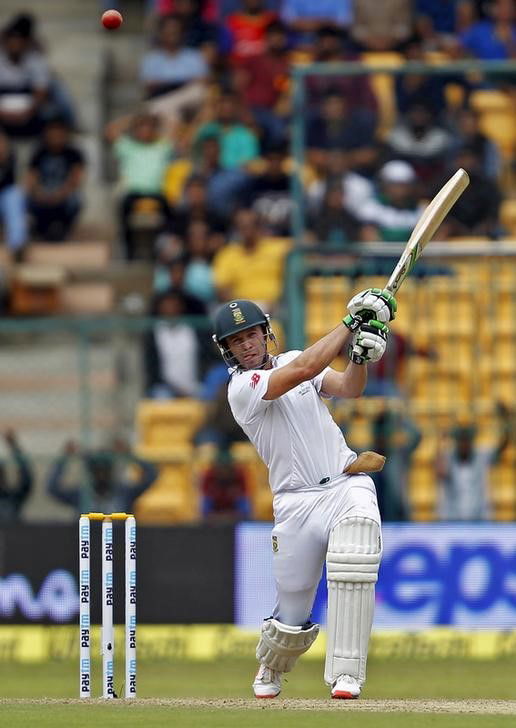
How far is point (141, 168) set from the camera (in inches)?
559

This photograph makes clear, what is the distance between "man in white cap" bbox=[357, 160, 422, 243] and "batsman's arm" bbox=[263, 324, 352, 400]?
18.3ft

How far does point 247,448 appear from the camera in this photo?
11641 millimetres

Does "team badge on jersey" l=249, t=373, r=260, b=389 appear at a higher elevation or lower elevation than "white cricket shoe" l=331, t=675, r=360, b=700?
higher

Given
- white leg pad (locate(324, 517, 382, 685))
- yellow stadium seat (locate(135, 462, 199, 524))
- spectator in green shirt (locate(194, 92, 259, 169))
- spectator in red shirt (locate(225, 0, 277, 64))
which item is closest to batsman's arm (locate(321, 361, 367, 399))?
white leg pad (locate(324, 517, 382, 685))

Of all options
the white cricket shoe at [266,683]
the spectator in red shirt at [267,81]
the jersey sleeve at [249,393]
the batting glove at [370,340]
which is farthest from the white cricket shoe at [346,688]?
the spectator in red shirt at [267,81]

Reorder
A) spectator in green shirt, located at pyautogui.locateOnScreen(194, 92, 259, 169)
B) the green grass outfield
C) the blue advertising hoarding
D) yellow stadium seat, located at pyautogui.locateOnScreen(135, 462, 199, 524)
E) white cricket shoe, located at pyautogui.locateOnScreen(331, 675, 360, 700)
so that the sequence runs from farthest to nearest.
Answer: spectator in green shirt, located at pyautogui.locateOnScreen(194, 92, 259, 169), yellow stadium seat, located at pyautogui.locateOnScreen(135, 462, 199, 524), the blue advertising hoarding, white cricket shoe, located at pyautogui.locateOnScreen(331, 675, 360, 700), the green grass outfield

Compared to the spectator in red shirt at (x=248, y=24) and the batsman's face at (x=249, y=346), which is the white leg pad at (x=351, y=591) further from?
the spectator in red shirt at (x=248, y=24)

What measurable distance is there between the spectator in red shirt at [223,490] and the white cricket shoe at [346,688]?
4.73m

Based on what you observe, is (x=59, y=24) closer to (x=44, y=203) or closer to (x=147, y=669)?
(x=44, y=203)

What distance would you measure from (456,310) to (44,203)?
4157 mm

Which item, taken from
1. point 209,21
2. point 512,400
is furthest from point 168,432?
point 209,21

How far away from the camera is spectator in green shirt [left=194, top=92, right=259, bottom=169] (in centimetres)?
1407

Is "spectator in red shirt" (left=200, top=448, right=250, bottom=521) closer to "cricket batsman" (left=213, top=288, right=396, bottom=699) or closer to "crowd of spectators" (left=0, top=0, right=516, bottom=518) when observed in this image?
"crowd of spectators" (left=0, top=0, right=516, bottom=518)

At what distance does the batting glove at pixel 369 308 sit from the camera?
6.65 metres
